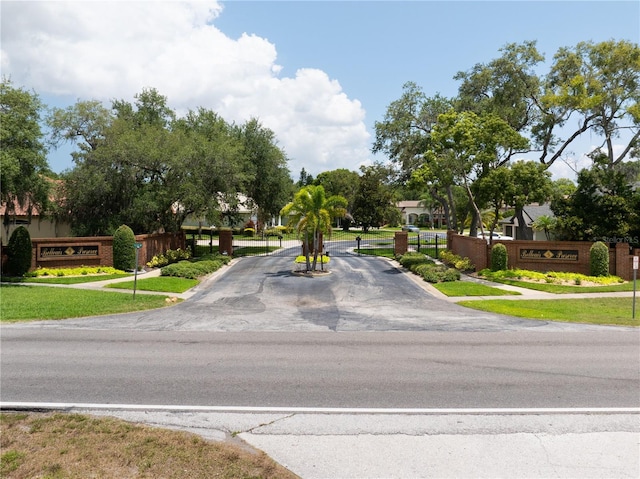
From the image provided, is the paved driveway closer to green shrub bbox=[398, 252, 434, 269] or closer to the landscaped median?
the landscaped median

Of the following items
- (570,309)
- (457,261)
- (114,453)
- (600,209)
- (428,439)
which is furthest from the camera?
(457,261)

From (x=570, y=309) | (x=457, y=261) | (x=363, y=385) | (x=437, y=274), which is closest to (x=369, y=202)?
(x=457, y=261)

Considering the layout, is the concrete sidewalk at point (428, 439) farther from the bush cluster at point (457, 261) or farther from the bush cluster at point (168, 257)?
the bush cluster at point (168, 257)

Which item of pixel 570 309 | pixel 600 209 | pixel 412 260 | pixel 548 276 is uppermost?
pixel 600 209

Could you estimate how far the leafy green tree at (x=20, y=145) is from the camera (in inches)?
864

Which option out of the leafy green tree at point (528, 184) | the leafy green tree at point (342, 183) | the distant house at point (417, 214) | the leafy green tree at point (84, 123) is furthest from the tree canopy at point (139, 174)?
the distant house at point (417, 214)

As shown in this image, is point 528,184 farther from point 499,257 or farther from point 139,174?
point 139,174

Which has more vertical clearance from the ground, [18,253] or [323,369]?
[18,253]

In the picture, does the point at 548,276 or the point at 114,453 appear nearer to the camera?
the point at 114,453

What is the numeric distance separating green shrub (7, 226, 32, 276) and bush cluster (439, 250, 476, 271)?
24384 millimetres

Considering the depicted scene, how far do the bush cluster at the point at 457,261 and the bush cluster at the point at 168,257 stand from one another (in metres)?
18.1

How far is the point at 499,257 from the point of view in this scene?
26.7 meters

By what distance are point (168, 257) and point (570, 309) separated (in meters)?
24.1

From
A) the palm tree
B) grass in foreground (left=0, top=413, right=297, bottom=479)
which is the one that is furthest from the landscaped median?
grass in foreground (left=0, top=413, right=297, bottom=479)
